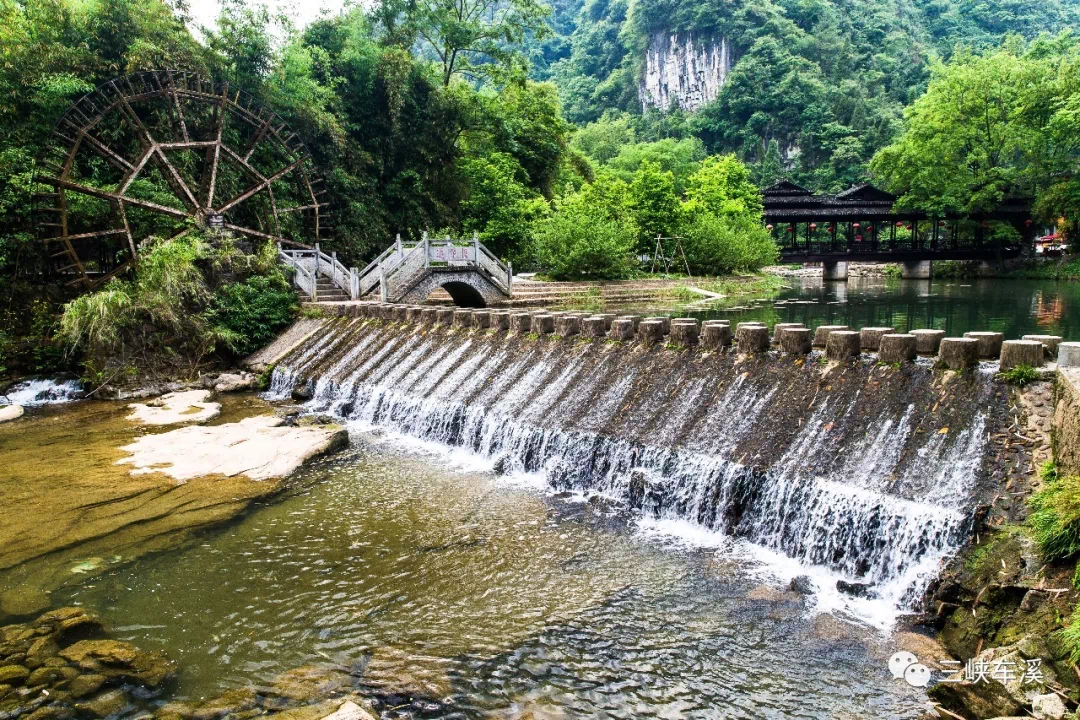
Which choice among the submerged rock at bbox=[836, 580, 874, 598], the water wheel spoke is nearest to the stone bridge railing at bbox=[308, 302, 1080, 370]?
the submerged rock at bbox=[836, 580, 874, 598]

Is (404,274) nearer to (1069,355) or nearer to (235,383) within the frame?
(235,383)

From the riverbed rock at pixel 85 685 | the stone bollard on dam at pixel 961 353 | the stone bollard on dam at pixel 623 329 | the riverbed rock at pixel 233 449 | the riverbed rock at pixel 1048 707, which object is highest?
the stone bollard on dam at pixel 623 329

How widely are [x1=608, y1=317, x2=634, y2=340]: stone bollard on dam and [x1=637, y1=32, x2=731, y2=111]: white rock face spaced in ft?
339

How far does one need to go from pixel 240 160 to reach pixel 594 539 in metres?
24.3

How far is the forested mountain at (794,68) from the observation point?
8888cm

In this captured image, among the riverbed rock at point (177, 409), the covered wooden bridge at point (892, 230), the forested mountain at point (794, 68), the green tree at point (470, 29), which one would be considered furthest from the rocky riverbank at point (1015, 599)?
the forested mountain at point (794, 68)

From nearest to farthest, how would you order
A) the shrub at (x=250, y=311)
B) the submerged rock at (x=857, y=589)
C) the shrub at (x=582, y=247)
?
the submerged rock at (x=857, y=589) → the shrub at (x=250, y=311) → the shrub at (x=582, y=247)

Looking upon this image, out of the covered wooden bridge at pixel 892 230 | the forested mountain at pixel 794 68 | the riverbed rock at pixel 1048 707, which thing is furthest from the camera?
the forested mountain at pixel 794 68

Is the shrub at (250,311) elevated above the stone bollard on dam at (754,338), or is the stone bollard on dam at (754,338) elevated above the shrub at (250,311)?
the shrub at (250,311)

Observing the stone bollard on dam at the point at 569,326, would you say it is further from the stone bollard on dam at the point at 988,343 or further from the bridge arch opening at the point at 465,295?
the bridge arch opening at the point at 465,295

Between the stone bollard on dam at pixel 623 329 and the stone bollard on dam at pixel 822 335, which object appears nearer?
the stone bollard on dam at pixel 822 335

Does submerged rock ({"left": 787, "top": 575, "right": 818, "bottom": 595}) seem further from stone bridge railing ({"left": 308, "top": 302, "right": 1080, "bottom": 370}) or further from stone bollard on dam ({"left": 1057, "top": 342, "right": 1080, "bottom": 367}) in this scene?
stone bollard on dam ({"left": 1057, "top": 342, "right": 1080, "bottom": 367})

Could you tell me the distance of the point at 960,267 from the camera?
5088 cm

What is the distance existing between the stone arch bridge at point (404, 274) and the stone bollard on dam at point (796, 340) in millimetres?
15113
